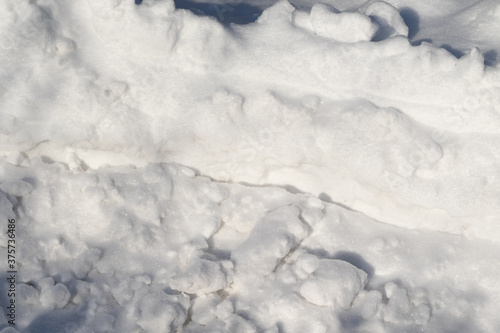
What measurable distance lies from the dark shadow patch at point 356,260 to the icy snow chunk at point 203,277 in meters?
0.34

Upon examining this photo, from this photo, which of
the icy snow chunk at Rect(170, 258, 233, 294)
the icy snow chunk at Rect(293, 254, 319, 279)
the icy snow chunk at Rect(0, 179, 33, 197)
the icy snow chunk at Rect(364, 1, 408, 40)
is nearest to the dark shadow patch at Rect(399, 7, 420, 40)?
the icy snow chunk at Rect(364, 1, 408, 40)

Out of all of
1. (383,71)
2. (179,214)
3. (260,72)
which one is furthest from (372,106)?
(179,214)

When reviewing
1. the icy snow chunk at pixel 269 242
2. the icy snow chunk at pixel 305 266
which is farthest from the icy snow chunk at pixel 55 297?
the icy snow chunk at pixel 305 266

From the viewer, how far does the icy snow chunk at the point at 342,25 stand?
159cm

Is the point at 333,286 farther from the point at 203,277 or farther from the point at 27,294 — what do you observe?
the point at 27,294

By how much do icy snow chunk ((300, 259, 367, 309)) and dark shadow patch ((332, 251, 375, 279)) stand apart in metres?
0.09

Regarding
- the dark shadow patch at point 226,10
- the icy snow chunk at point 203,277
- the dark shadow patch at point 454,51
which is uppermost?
the dark shadow patch at point 454,51

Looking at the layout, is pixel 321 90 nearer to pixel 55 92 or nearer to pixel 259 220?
pixel 259 220

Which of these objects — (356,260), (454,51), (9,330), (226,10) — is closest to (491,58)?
(454,51)

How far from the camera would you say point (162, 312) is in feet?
4.02

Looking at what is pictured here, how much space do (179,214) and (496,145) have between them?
0.99 m

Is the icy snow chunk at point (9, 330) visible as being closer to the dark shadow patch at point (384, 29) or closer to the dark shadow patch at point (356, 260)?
the dark shadow patch at point (356, 260)

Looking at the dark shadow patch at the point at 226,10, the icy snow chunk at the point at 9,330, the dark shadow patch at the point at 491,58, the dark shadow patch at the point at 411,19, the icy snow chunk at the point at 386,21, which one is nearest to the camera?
the icy snow chunk at the point at 9,330

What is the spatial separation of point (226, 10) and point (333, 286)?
1.34 m
